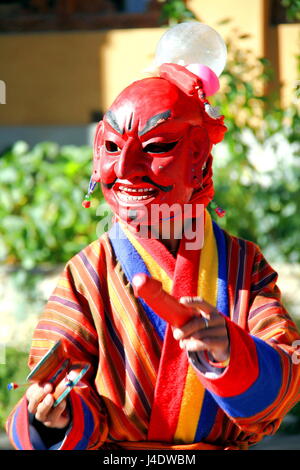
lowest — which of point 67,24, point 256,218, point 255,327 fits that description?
point 256,218

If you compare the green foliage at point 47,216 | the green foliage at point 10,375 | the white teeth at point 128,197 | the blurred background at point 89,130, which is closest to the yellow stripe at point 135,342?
the white teeth at point 128,197

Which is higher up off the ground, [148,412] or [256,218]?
[148,412]

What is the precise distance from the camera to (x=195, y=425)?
2.22 meters

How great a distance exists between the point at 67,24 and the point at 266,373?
6.76 metres

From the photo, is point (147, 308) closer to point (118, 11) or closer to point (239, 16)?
point (239, 16)

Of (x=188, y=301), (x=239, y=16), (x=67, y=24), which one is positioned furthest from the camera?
(x=67, y=24)

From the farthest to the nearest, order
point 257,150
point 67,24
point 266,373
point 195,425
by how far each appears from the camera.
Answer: point 67,24 < point 257,150 < point 195,425 < point 266,373

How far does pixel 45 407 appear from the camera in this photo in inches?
78.6

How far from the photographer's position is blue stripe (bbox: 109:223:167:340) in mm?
2225

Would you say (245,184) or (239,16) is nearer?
(245,184)

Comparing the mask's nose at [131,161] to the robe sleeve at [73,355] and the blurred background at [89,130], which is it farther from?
the blurred background at [89,130]

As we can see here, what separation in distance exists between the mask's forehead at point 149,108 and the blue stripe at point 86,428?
663 mm

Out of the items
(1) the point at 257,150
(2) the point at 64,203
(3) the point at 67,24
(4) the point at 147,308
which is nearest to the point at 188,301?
(4) the point at 147,308

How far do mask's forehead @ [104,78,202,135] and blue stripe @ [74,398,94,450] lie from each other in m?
0.66
